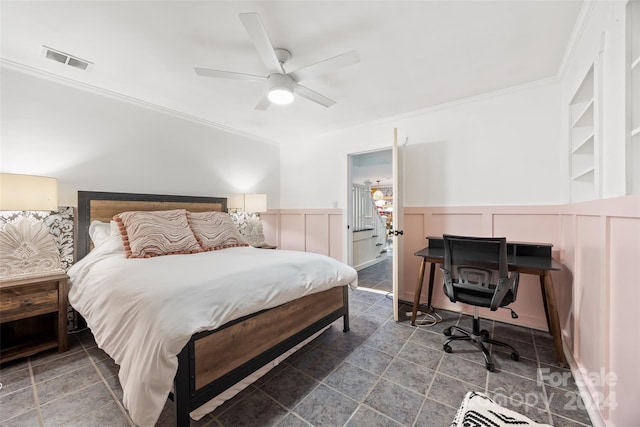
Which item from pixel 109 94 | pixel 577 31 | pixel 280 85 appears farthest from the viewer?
pixel 109 94

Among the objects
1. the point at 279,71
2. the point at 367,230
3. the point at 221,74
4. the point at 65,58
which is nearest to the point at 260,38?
the point at 279,71

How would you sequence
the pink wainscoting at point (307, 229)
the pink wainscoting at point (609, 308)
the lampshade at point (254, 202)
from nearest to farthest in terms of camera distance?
the pink wainscoting at point (609, 308)
the lampshade at point (254, 202)
the pink wainscoting at point (307, 229)

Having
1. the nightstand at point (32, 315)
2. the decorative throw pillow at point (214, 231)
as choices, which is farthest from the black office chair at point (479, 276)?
the nightstand at point (32, 315)

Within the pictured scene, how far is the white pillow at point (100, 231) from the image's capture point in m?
2.54

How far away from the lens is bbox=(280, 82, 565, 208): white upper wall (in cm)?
257

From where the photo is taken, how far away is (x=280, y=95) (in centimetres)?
219

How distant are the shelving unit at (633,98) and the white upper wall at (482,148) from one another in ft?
4.79

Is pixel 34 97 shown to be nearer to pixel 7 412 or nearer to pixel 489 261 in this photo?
pixel 7 412

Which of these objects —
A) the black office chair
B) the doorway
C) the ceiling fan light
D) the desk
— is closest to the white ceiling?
the ceiling fan light

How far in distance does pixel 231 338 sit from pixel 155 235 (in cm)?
153

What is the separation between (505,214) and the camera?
2773mm

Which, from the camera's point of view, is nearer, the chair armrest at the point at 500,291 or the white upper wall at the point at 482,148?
the chair armrest at the point at 500,291

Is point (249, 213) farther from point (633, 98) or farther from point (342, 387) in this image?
point (633, 98)

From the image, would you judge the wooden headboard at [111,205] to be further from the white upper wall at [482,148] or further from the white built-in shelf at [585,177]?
the white built-in shelf at [585,177]
